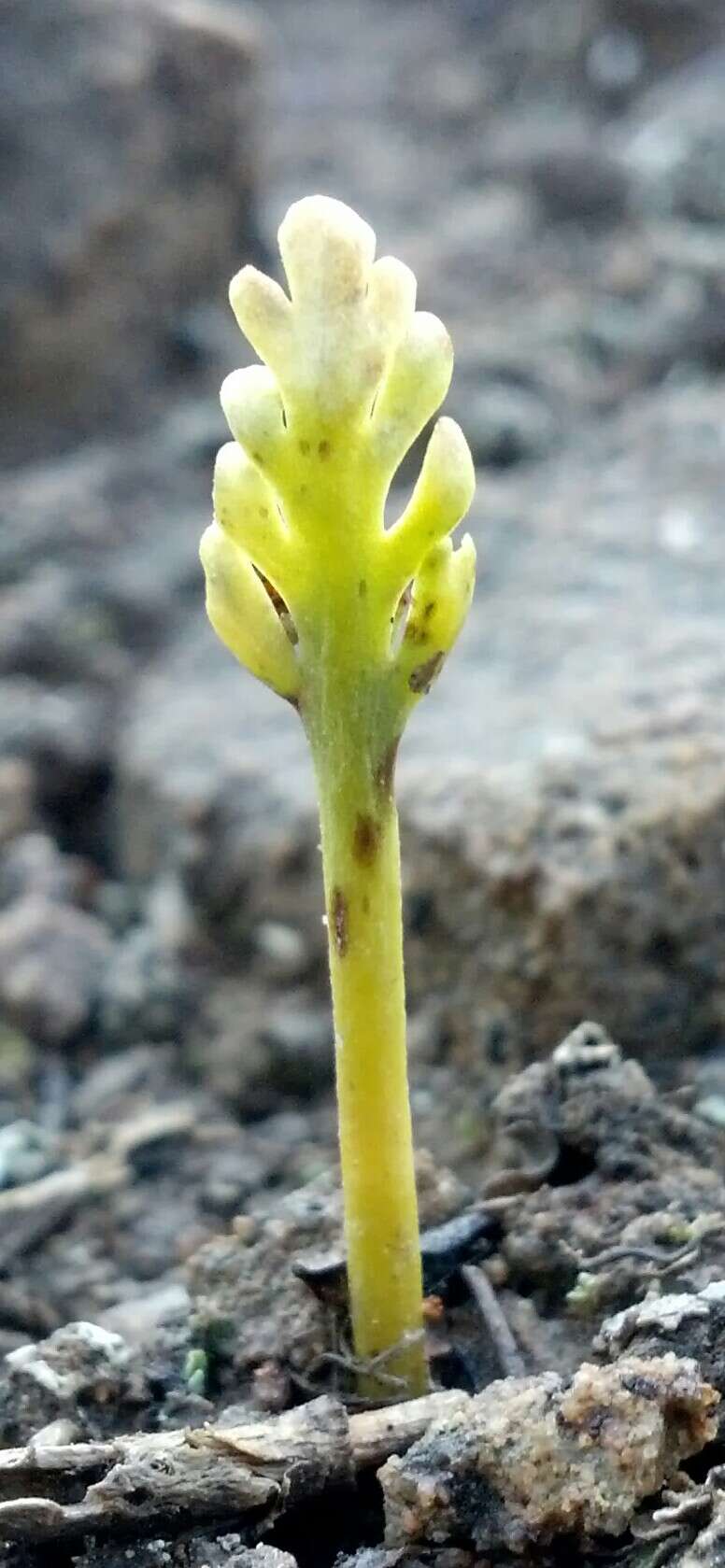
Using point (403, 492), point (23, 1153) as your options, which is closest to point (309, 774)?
point (23, 1153)

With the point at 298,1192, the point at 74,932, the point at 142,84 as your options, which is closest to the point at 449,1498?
the point at 298,1192

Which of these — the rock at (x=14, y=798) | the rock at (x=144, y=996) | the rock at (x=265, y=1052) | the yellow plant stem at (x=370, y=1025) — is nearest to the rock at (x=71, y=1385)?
the yellow plant stem at (x=370, y=1025)

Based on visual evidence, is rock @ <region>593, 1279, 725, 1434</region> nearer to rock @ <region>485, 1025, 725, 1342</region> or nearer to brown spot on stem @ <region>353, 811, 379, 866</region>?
rock @ <region>485, 1025, 725, 1342</region>

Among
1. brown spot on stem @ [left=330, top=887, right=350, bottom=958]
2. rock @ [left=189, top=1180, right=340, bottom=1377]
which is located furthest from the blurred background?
brown spot on stem @ [left=330, top=887, right=350, bottom=958]

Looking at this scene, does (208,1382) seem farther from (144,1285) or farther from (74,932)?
(74,932)

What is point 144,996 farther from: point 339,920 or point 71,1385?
point 339,920

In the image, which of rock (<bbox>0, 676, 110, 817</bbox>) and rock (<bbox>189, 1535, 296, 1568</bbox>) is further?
rock (<bbox>0, 676, 110, 817</bbox>)

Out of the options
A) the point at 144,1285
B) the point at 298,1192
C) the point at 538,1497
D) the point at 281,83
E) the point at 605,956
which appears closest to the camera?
the point at 538,1497
